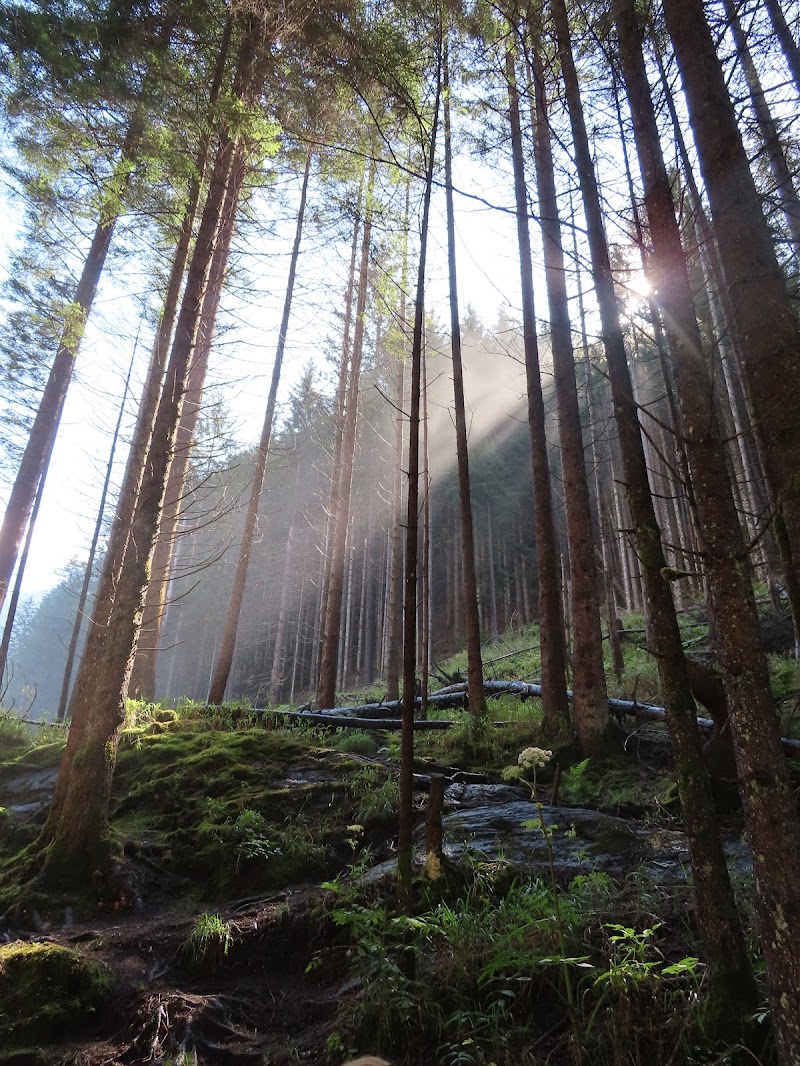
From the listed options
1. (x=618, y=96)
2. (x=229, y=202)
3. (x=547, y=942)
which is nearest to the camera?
(x=547, y=942)

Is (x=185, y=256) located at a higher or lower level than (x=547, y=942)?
higher

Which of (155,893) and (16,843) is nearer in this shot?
(155,893)

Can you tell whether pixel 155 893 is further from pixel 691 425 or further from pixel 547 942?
pixel 691 425

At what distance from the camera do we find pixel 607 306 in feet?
9.68

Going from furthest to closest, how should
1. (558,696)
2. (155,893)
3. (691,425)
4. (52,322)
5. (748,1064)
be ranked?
(52,322), (558,696), (155,893), (691,425), (748,1064)

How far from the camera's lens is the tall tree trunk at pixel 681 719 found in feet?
6.91

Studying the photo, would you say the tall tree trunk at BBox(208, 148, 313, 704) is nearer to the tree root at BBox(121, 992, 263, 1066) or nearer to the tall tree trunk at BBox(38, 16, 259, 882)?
the tall tree trunk at BBox(38, 16, 259, 882)

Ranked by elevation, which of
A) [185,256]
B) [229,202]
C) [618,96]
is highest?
[229,202]

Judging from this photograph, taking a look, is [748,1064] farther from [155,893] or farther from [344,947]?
[155,893]

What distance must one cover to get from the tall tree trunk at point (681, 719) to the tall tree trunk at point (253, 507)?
→ 29.9 feet

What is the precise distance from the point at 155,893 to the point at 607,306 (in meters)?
5.22

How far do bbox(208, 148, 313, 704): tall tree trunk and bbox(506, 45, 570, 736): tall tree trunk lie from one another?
5.13 meters

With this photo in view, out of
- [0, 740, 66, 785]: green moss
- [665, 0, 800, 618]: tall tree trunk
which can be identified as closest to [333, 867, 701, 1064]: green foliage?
[665, 0, 800, 618]: tall tree trunk

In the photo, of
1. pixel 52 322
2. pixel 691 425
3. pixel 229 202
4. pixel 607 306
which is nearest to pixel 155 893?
pixel 691 425
